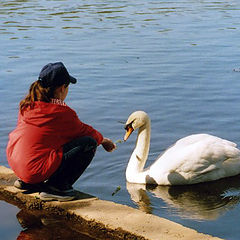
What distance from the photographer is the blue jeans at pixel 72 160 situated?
20.7 feet

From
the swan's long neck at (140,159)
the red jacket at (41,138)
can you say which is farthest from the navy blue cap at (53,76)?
the swan's long neck at (140,159)

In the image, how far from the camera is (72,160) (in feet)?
20.8

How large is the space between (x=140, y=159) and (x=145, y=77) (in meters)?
5.66

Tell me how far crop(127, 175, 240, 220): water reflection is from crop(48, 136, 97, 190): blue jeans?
90 cm

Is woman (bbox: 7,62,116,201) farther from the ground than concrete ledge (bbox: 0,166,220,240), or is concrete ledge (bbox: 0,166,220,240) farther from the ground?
woman (bbox: 7,62,116,201)

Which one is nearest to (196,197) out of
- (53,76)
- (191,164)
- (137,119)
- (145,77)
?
(191,164)

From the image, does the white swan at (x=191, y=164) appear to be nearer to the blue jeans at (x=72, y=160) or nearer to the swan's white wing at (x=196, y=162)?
the swan's white wing at (x=196, y=162)

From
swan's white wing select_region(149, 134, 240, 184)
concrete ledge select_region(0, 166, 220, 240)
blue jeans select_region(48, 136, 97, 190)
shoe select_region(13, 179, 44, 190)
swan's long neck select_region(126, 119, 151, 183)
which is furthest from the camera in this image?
swan's long neck select_region(126, 119, 151, 183)

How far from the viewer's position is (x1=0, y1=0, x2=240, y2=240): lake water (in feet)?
23.9

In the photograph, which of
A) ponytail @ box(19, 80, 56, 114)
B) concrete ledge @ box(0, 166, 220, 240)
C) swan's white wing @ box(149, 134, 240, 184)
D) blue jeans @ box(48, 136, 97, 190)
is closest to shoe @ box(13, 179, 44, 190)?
concrete ledge @ box(0, 166, 220, 240)

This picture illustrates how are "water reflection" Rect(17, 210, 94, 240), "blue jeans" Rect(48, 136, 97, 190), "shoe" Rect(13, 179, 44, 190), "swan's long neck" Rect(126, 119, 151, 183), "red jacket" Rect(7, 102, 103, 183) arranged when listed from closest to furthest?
"water reflection" Rect(17, 210, 94, 240)
"red jacket" Rect(7, 102, 103, 183)
"blue jeans" Rect(48, 136, 97, 190)
"shoe" Rect(13, 179, 44, 190)
"swan's long neck" Rect(126, 119, 151, 183)

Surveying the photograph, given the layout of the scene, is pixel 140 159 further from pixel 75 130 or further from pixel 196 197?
pixel 75 130

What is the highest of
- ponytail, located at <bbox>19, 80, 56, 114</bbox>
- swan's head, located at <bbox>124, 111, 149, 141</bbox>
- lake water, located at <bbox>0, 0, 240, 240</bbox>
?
ponytail, located at <bbox>19, 80, 56, 114</bbox>

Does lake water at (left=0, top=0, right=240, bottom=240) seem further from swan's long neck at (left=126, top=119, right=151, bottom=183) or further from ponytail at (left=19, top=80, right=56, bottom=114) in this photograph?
ponytail at (left=19, top=80, right=56, bottom=114)
